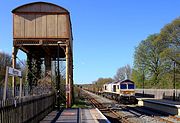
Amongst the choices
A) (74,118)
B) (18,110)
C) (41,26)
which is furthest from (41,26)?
(18,110)

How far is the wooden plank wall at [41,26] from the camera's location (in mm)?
36031

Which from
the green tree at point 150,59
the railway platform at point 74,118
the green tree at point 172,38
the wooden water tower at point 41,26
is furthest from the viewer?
the green tree at point 150,59

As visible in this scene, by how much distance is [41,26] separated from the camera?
36.2 meters

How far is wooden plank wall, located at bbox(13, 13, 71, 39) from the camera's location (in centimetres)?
3603

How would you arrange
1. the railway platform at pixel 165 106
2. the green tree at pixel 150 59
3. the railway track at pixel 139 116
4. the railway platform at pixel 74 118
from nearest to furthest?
1. the railway platform at pixel 74 118
2. the railway track at pixel 139 116
3. the railway platform at pixel 165 106
4. the green tree at pixel 150 59

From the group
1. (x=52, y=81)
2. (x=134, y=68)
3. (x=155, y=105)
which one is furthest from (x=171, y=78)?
(x=52, y=81)

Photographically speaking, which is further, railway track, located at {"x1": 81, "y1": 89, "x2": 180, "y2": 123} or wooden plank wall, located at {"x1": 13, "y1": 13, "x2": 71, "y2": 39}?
wooden plank wall, located at {"x1": 13, "y1": 13, "x2": 71, "y2": 39}

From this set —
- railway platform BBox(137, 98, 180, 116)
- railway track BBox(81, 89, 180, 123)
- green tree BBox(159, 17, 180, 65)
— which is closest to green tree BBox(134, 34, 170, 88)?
green tree BBox(159, 17, 180, 65)

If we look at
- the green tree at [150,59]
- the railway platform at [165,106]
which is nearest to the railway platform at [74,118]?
the railway platform at [165,106]

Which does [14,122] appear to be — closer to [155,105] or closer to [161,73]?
[155,105]

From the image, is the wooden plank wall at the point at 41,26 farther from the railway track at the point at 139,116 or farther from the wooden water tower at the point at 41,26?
the railway track at the point at 139,116

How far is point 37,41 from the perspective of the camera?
35.9 meters

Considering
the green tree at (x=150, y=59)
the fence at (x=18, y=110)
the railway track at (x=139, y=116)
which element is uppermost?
the green tree at (x=150, y=59)

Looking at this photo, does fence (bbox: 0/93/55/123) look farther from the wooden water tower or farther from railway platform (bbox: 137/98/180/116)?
the wooden water tower
